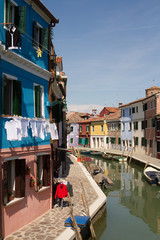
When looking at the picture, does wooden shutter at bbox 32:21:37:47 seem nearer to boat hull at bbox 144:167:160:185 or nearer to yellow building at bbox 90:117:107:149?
boat hull at bbox 144:167:160:185

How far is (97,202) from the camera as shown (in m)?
15.2

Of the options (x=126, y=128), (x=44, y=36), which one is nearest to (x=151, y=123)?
(x=126, y=128)

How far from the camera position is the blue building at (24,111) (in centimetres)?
1020

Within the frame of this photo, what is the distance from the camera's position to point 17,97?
11031 millimetres

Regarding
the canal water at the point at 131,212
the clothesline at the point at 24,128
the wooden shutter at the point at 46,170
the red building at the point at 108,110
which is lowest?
the canal water at the point at 131,212

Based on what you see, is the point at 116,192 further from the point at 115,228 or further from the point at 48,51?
the point at 48,51

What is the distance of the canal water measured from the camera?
548 inches

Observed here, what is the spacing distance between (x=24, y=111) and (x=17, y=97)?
2.91ft

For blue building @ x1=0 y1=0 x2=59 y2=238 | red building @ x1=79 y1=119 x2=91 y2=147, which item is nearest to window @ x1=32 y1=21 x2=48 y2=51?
blue building @ x1=0 y1=0 x2=59 y2=238

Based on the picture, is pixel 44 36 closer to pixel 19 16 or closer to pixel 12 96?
pixel 19 16

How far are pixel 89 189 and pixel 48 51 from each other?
33.0ft

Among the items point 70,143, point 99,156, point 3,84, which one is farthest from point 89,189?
point 70,143

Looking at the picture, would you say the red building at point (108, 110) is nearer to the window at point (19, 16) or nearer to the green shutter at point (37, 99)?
the green shutter at point (37, 99)

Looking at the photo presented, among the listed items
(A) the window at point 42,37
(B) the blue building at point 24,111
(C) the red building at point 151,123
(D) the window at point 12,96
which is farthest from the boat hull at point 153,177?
(D) the window at point 12,96
